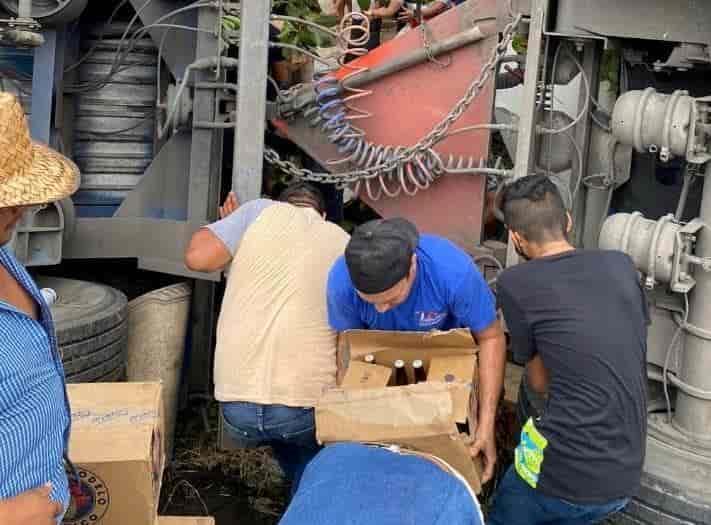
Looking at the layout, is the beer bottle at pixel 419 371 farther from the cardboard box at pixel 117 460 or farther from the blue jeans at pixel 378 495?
the blue jeans at pixel 378 495

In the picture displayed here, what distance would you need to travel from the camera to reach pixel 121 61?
525 centimetres

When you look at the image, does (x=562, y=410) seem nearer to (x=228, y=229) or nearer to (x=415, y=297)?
(x=415, y=297)

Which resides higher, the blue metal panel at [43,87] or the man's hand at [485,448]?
the blue metal panel at [43,87]

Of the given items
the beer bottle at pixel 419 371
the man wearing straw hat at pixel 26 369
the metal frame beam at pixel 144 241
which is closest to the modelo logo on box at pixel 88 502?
the man wearing straw hat at pixel 26 369

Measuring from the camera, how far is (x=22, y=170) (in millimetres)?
2062

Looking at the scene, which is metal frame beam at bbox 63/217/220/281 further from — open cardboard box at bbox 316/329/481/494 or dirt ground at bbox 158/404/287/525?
open cardboard box at bbox 316/329/481/494

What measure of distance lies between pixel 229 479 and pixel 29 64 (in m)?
2.40

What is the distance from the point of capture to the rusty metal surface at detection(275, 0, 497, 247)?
4.42 m

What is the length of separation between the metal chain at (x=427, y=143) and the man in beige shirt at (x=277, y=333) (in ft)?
2.65

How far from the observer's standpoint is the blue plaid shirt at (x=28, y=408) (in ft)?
6.18

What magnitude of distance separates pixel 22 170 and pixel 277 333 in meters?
1.69

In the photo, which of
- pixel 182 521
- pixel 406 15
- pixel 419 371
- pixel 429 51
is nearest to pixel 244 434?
pixel 182 521

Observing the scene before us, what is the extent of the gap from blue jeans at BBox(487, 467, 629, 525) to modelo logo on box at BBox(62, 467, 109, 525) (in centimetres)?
133

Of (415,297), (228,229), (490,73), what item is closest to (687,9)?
(490,73)
